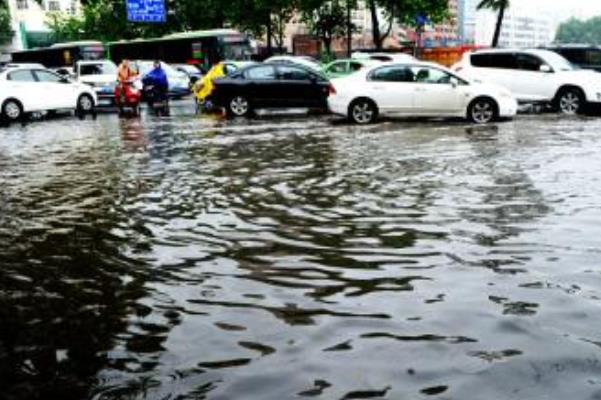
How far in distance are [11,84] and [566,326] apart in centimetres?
2119

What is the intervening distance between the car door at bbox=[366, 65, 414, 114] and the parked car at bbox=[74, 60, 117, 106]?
43.4 feet

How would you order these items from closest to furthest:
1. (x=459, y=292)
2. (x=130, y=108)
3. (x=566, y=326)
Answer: (x=566, y=326)
(x=459, y=292)
(x=130, y=108)

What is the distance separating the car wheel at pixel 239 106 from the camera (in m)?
21.7

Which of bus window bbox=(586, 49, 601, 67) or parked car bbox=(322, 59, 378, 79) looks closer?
bus window bbox=(586, 49, 601, 67)

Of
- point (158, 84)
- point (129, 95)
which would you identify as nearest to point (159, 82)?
point (158, 84)

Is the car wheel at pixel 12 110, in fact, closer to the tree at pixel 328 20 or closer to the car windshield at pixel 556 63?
the car windshield at pixel 556 63

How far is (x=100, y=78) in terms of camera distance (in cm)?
2923

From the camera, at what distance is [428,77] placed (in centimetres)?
1836

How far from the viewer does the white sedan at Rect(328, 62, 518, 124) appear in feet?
59.2

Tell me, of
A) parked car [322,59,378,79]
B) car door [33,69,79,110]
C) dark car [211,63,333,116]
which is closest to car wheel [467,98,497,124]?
dark car [211,63,333,116]

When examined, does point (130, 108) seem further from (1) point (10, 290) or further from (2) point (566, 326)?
(2) point (566, 326)

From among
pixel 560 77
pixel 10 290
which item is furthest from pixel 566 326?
pixel 560 77

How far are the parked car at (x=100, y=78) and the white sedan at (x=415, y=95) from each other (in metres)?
12.7

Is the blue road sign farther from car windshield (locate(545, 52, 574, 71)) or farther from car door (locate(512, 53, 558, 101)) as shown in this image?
car windshield (locate(545, 52, 574, 71))
